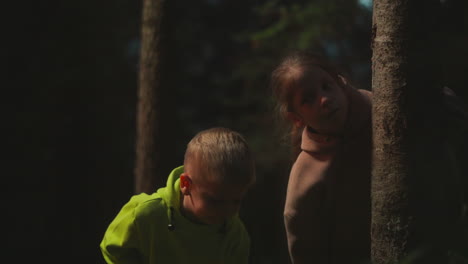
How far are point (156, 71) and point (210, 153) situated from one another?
2.71 m

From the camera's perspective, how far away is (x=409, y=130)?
9.62 ft

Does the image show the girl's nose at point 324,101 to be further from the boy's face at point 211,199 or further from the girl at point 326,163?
the boy's face at point 211,199

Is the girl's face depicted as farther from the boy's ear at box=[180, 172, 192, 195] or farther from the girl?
the boy's ear at box=[180, 172, 192, 195]

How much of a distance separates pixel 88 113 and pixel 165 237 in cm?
757

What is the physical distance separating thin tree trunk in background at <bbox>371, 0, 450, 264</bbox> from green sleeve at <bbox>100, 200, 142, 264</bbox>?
4.36 ft

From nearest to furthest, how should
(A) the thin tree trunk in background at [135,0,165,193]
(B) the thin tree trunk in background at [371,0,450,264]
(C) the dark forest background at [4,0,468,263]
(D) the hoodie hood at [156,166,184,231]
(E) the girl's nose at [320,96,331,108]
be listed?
(B) the thin tree trunk in background at [371,0,450,264], (E) the girl's nose at [320,96,331,108], (D) the hoodie hood at [156,166,184,231], (A) the thin tree trunk in background at [135,0,165,193], (C) the dark forest background at [4,0,468,263]

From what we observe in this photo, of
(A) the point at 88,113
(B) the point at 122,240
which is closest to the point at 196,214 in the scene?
(B) the point at 122,240

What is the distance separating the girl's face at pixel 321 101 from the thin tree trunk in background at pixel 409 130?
1.88ft

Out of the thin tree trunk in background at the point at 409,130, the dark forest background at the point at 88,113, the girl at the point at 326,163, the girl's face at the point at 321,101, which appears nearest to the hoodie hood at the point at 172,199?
the girl at the point at 326,163

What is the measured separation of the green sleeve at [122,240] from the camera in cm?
358

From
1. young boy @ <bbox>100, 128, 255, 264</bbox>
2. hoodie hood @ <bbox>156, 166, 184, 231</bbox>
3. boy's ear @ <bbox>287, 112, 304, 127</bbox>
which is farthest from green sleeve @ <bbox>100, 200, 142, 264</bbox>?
boy's ear @ <bbox>287, 112, 304, 127</bbox>

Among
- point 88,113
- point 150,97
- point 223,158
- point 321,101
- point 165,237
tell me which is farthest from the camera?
point 88,113

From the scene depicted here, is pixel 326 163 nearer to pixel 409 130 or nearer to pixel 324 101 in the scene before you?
pixel 324 101

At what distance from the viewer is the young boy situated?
3398 mm
